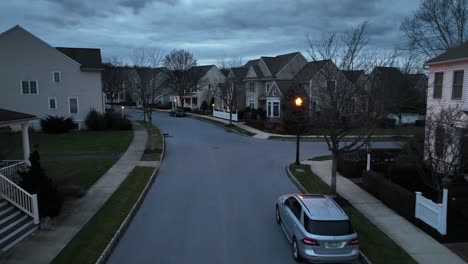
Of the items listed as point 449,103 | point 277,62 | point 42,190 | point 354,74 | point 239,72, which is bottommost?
point 42,190

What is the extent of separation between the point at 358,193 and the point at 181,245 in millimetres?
9525

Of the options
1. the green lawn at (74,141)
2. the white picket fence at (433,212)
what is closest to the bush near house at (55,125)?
the green lawn at (74,141)

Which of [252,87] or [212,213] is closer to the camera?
[212,213]

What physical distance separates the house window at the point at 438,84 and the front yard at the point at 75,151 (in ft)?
63.4

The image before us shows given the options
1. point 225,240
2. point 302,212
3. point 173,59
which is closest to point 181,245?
point 225,240

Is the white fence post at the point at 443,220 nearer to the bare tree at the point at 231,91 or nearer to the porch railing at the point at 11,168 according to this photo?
the porch railing at the point at 11,168

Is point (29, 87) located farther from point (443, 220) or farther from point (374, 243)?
point (443, 220)

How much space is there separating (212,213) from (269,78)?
141 feet

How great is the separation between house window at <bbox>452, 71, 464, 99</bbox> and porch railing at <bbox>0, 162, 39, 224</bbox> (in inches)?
791

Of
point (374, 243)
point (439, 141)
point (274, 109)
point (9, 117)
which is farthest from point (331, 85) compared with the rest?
point (274, 109)

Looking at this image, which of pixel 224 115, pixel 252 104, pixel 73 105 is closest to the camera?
pixel 73 105

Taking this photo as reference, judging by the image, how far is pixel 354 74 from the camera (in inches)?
815

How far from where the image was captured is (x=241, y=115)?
5541 centimetres

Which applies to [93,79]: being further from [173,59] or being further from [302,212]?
[173,59]
